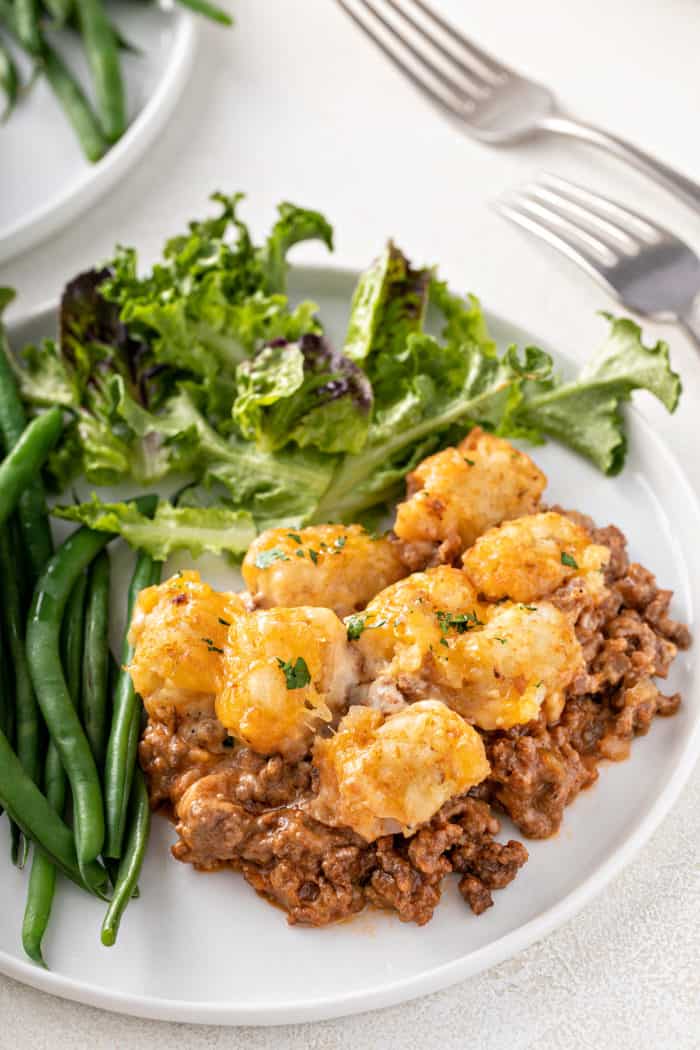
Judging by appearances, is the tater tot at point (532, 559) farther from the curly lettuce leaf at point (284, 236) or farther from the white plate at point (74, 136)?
the white plate at point (74, 136)

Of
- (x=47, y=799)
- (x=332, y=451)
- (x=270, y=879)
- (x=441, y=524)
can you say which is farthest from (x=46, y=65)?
(x=270, y=879)

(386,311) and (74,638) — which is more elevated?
(386,311)

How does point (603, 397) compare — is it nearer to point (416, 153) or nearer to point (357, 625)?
point (357, 625)

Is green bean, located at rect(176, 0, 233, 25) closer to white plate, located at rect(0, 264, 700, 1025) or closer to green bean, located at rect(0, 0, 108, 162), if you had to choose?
green bean, located at rect(0, 0, 108, 162)

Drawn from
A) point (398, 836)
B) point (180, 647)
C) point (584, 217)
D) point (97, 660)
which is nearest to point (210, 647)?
point (180, 647)

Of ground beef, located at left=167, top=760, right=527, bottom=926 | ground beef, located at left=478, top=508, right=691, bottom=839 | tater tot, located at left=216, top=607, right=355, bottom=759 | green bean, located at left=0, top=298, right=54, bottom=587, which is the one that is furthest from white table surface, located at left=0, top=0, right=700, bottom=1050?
tater tot, located at left=216, top=607, right=355, bottom=759

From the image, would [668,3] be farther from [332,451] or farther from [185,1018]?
[185,1018]

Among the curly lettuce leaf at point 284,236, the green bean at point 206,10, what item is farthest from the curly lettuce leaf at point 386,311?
the green bean at point 206,10
